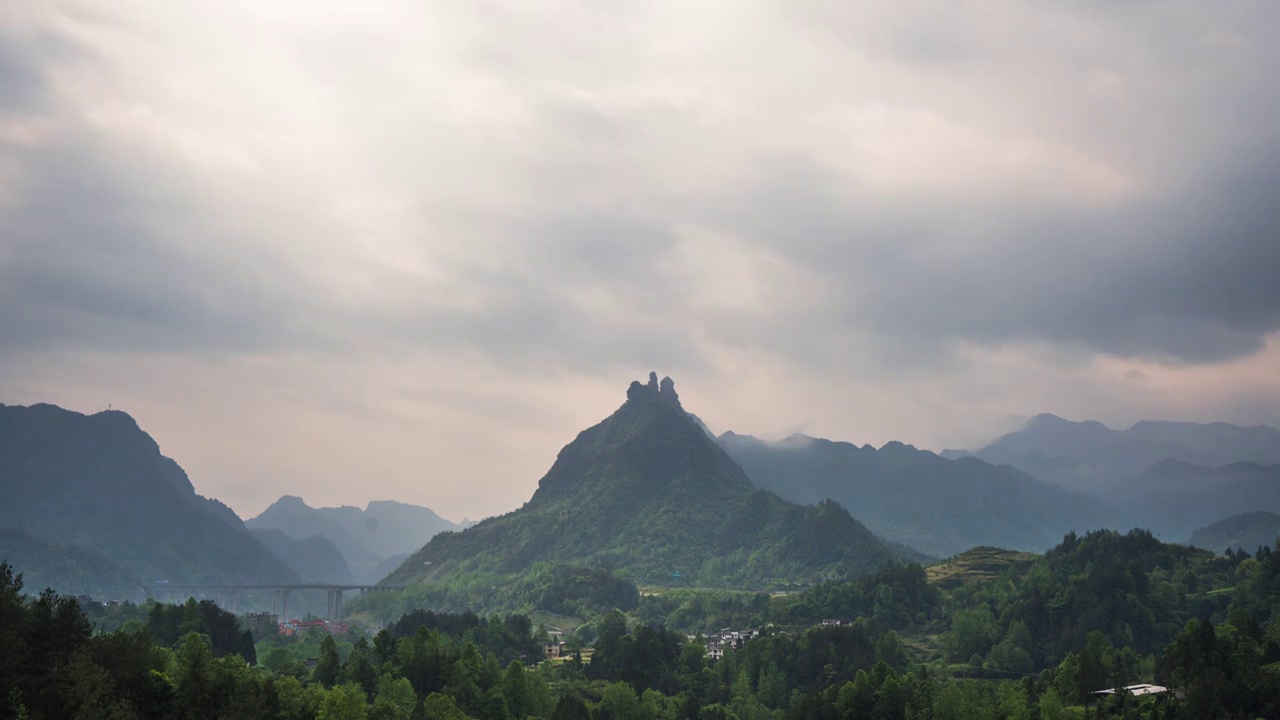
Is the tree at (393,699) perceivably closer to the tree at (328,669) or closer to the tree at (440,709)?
the tree at (440,709)

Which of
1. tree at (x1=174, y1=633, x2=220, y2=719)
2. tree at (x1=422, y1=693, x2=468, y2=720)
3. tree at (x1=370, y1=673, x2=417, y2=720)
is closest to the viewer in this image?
tree at (x1=174, y1=633, x2=220, y2=719)

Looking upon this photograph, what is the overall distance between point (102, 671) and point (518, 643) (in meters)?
124

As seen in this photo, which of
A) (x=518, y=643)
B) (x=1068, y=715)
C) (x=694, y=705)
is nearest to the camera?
(x=1068, y=715)

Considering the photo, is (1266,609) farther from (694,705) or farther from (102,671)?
(102,671)

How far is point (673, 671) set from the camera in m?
172

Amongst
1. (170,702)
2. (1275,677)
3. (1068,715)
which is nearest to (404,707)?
(170,702)

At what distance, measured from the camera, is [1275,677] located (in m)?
109

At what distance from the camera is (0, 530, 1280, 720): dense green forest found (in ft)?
277

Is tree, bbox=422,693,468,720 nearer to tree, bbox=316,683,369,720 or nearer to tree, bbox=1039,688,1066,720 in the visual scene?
tree, bbox=316,683,369,720

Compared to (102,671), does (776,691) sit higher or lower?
lower

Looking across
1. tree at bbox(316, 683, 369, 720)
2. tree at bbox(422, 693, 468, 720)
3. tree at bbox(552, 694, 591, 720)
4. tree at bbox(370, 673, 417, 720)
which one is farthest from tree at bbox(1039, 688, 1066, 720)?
tree at bbox(316, 683, 369, 720)

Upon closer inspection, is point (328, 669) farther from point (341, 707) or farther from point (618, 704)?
point (341, 707)

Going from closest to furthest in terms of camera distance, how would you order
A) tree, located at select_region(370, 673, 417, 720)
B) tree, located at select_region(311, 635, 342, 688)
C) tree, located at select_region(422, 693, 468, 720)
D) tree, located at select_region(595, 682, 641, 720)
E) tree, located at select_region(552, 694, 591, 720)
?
→ tree, located at select_region(370, 673, 417, 720), tree, located at select_region(422, 693, 468, 720), tree, located at select_region(552, 694, 591, 720), tree, located at select_region(311, 635, 342, 688), tree, located at select_region(595, 682, 641, 720)

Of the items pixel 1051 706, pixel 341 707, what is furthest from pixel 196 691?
pixel 1051 706
